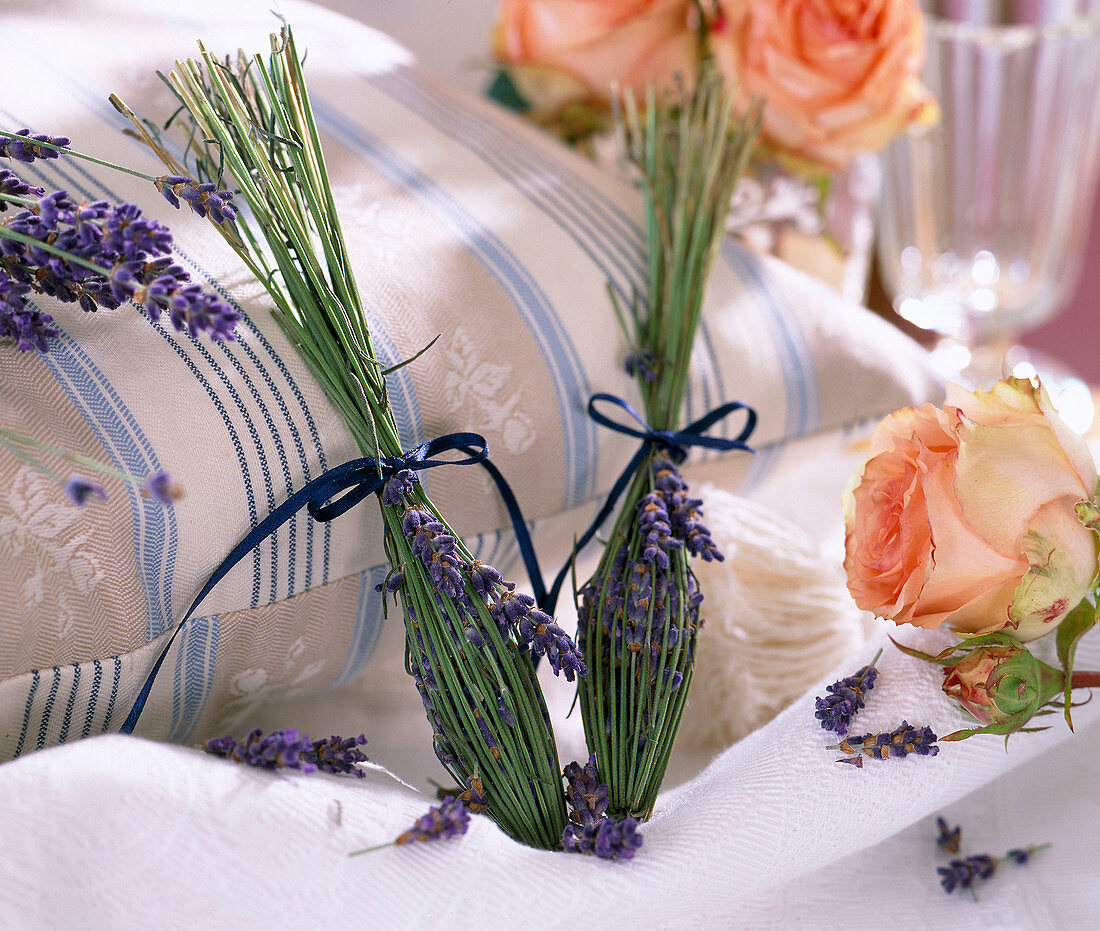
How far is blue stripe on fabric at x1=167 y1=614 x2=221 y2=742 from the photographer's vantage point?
40cm

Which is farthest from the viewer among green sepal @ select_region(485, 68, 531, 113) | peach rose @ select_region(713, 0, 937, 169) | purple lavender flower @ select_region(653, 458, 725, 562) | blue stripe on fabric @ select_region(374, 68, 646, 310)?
green sepal @ select_region(485, 68, 531, 113)

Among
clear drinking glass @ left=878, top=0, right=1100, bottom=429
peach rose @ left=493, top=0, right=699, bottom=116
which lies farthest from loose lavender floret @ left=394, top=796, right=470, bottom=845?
clear drinking glass @ left=878, top=0, right=1100, bottom=429

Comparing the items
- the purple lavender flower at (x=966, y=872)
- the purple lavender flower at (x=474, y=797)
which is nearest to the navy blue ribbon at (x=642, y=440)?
the purple lavender flower at (x=474, y=797)

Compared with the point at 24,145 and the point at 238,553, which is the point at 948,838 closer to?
the point at 238,553

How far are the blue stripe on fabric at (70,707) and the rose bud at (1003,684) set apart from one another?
0.32 metres

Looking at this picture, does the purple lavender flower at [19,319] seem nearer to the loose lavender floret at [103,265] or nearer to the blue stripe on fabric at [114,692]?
the loose lavender floret at [103,265]

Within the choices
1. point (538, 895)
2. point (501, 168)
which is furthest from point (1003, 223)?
point (538, 895)

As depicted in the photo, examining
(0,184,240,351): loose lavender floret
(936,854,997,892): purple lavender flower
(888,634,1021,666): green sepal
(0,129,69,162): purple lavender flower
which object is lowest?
(936,854,997,892): purple lavender flower

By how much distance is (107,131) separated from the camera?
453 millimetres

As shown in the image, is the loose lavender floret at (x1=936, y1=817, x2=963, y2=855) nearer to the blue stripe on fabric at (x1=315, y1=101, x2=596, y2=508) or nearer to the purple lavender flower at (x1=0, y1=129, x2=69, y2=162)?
the blue stripe on fabric at (x1=315, y1=101, x2=596, y2=508)

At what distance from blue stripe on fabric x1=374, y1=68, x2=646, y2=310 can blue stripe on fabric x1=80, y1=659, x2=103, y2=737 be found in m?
0.30

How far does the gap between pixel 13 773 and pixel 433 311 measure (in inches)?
9.6

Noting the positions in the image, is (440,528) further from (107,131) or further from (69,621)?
(107,131)

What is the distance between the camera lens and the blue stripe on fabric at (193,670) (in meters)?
0.40
